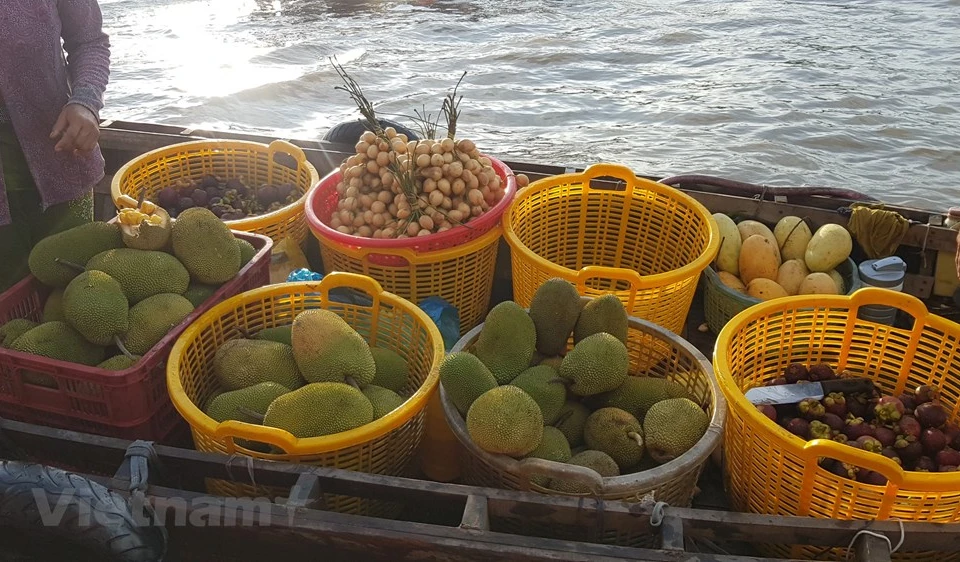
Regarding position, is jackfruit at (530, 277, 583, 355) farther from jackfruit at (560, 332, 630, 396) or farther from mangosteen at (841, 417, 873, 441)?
mangosteen at (841, 417, 873, 441)

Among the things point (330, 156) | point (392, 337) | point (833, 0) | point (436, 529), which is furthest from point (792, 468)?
point (833, 0)

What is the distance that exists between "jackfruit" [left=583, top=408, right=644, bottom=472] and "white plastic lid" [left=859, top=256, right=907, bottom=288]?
156 cm

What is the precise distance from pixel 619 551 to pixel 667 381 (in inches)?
30.3

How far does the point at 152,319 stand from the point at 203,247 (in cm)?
27

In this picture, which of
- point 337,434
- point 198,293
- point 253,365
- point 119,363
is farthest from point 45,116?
point 337,434

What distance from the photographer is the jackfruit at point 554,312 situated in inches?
86.0

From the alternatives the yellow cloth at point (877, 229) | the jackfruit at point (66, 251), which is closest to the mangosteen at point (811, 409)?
the yellow cloth at point (877, 229)

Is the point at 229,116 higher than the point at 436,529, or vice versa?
the point at 436,529

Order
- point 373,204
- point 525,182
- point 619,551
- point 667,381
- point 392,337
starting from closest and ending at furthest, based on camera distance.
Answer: point 619,551 → point 667,381 → point 392,337 → point 373,204 → point 525,182

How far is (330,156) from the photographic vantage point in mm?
3617

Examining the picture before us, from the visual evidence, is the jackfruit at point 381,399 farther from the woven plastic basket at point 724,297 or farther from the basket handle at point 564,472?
the woven plastic basket at point 724,297

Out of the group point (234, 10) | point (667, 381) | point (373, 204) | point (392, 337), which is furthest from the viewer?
point (234, 10)

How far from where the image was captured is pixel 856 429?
2.04 metres

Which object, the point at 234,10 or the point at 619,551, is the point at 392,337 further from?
the point at 234,10
